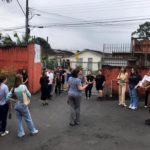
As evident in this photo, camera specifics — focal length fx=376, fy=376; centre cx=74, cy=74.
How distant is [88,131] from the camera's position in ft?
37.3

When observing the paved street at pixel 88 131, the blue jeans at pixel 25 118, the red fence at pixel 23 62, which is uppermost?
the red fence at pixel 23 62

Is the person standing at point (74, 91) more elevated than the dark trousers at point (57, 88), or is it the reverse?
the person standing at point (74, 91)

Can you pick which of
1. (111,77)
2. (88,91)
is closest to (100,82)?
(88,91)

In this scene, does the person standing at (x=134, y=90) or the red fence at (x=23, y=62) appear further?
the red fence at (x=23, y=62)

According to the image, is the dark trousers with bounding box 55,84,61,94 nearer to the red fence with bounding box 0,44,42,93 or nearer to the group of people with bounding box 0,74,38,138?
the red fence with bounding box 0,44,42,93

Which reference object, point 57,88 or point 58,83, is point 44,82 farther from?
point 57,88

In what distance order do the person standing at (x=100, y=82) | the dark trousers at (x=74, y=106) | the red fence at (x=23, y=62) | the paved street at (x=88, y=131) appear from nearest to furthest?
the paved street at (x=88, y=131), the dark trousers at (x=74, y=106), the person standing at (x=100, y=82), the red fence at (x=23, y=62)

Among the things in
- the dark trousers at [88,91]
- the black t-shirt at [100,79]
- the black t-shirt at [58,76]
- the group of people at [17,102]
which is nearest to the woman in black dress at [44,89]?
the dark trousers at [88,91]

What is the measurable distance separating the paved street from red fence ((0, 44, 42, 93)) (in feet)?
17.1

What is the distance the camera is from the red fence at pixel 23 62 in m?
20.7

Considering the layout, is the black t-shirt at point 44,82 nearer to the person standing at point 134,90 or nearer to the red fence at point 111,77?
the red fence at point 111,77

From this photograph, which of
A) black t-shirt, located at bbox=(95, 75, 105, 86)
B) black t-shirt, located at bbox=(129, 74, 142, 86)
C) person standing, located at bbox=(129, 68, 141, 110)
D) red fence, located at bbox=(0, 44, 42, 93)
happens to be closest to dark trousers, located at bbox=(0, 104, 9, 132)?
person standing, located at bbox=(129, 68, 141, 110)

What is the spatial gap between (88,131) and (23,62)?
34.2 ft

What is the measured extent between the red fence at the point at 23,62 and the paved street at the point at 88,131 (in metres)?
5.20
